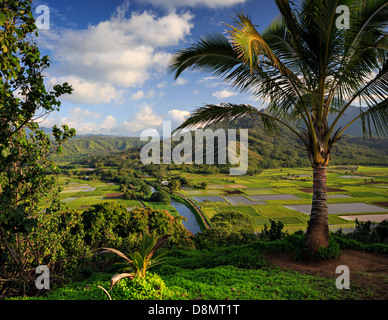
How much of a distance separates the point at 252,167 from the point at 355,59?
242ft

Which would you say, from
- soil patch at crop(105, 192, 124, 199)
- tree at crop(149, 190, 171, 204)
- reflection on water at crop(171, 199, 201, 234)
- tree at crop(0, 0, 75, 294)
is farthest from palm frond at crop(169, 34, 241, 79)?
soil patch at crop(105, 192, 124, 199)

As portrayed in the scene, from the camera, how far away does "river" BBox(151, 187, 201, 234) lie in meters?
30.8

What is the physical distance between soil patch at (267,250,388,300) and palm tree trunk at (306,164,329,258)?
385 mm

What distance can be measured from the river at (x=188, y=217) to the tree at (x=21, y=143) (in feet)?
84.6

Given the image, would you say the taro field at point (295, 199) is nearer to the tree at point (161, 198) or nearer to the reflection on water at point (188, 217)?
the reflection on water at point (188, 217)

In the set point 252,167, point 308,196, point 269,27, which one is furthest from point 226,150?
point 269,27

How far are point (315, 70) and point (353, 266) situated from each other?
14.9ft

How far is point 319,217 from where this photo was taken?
534cm

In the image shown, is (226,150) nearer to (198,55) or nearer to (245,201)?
(245,201)

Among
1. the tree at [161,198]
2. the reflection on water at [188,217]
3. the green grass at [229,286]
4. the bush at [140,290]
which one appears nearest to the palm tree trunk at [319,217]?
the green grass at [229,286]

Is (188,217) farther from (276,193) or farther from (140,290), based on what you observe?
(140,290)

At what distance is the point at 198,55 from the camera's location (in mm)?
5395

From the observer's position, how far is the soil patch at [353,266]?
13.2 ft

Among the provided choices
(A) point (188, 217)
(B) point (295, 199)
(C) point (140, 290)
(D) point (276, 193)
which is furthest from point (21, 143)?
(D) point (276, 193)
